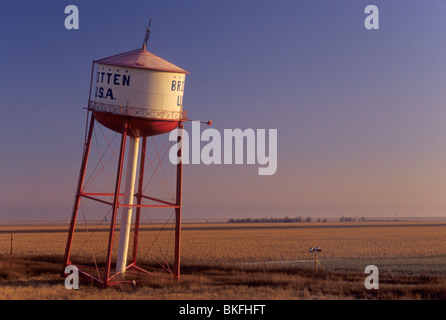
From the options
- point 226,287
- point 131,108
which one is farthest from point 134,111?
point 226,287

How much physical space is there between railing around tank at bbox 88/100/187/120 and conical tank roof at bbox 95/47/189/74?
6.78 ft

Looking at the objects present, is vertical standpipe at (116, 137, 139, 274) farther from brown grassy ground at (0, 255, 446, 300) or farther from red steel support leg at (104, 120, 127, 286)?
red steel support leg at (104, 120, 127, 286)

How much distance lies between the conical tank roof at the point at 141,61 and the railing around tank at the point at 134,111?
207cm

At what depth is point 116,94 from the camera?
2541 centimetres

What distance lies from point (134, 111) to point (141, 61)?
262cm

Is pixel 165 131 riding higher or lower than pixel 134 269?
higher

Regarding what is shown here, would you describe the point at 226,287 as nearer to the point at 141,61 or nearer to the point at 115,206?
the point at 115,206

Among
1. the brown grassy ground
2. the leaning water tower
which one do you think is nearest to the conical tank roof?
the leaning water tower

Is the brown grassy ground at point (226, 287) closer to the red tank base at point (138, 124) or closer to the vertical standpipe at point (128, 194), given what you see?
the vertical standpipe at point (128, 194)

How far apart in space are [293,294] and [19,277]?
47.8ft

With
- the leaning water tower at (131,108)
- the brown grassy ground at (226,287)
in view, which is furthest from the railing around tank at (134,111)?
Result: the brown grassy ground at (226,287)

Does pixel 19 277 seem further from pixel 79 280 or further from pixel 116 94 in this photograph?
pixel 116 94
